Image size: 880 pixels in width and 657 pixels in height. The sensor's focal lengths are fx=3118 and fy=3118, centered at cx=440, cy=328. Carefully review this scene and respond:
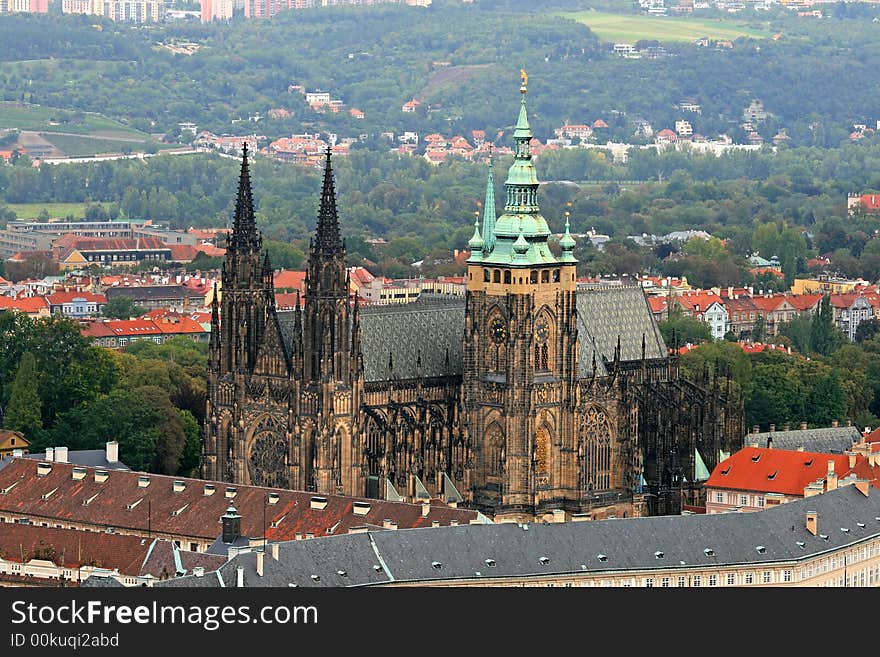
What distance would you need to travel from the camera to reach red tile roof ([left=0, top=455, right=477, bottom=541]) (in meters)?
122

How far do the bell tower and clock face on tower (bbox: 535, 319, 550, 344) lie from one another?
4cm

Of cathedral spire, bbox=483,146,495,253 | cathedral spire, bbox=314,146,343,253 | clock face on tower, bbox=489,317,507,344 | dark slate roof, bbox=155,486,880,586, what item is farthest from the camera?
cathedral spire, bbox=483,146,495,253

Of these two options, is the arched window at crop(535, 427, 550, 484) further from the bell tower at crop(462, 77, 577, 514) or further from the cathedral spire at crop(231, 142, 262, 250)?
the cathedral spire at crop(231, 142, 262, 250)

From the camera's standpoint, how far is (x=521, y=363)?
13950cm

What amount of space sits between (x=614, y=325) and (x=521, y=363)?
9.72 m

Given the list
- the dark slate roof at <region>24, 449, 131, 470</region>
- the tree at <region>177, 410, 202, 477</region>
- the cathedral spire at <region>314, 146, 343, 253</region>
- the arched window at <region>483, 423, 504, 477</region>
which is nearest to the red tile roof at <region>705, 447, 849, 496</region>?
the arched window at <region>483, 423, 504, 477</region>

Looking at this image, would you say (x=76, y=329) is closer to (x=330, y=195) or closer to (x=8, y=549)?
(x=330, y=195)

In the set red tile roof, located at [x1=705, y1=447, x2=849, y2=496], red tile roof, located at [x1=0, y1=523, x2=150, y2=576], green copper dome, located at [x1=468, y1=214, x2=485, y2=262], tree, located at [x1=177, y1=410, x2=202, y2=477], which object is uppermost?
green copper dome, located at [x1=468, y1=214, x2=485, y2=262]

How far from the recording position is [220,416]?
139375 millimetres

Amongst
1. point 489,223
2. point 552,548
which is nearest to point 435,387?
point 489,223

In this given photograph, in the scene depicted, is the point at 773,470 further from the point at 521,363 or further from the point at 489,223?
the point at 489,223

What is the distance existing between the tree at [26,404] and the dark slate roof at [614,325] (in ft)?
94.8
